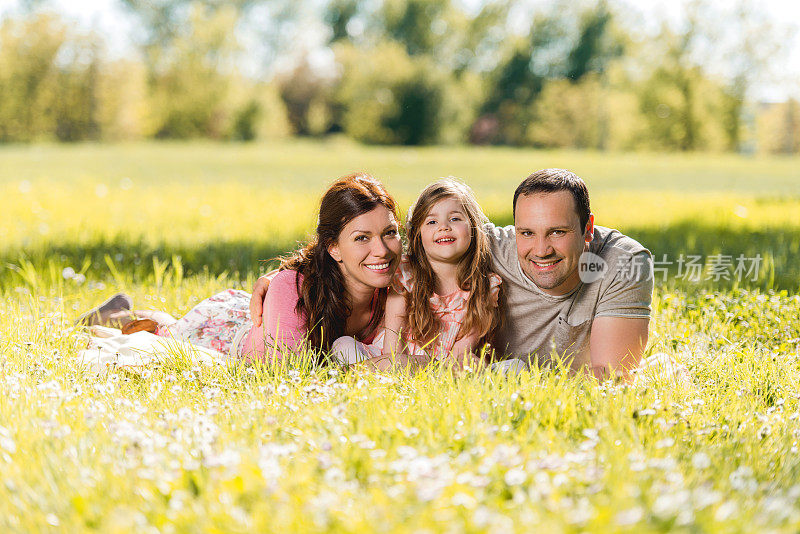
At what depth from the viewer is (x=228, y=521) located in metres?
2.18

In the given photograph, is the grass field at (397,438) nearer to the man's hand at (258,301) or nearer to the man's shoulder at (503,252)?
the man's hand at (258,301)

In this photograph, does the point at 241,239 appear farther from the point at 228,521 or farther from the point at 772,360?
the point at 228,521

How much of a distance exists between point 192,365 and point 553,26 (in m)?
70.2

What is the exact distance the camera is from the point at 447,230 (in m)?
4.27

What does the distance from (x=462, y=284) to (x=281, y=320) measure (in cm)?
109

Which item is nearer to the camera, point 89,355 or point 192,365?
point 192,365

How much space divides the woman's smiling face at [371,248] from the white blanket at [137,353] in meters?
0.92

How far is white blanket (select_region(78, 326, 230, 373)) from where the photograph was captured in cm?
432

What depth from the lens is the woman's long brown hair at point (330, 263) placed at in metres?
4.45

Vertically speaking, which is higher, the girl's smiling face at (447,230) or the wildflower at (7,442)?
the girl's smiling face at (447,230)

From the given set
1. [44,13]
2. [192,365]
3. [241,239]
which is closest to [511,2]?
[44,13]

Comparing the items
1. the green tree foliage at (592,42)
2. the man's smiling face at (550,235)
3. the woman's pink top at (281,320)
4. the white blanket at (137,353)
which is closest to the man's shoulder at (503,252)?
the man's smiling face at (550,235)

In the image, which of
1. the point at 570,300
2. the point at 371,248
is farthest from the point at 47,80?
the point at 570,300

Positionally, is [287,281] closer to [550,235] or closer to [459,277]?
[459,277]
